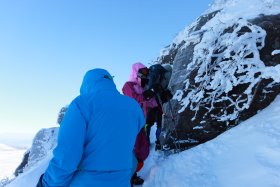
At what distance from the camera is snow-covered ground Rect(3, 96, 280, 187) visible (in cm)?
482

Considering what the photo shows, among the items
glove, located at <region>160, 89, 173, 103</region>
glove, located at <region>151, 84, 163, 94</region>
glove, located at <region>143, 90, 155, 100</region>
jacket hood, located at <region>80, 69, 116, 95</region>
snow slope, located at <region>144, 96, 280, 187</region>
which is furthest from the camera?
glove, located at <region>160, 89, 173, 103</region>


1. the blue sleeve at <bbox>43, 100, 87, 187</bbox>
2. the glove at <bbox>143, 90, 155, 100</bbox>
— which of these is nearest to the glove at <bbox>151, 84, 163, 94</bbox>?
the glove at <bbox>143, 90, 155, 100</bbox>

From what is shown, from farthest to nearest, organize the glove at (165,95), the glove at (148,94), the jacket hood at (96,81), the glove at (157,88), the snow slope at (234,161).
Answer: the glove at (165,95), the glove at (157,88), the glove at (148,94), the snow slope at (234,161), the jacket hood at (96,81)

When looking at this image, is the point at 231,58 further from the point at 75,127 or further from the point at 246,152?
the point at 75,127

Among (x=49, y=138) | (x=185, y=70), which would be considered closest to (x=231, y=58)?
(x=185, y=70)

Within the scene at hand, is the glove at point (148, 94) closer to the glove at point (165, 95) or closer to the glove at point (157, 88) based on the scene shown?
the glove at point (157, 88)

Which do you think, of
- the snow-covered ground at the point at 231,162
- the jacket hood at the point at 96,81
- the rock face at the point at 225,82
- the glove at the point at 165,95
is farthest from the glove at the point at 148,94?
the jacket hood at the point at 96,81

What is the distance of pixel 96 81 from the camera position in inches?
132

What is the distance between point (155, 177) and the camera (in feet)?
20.9

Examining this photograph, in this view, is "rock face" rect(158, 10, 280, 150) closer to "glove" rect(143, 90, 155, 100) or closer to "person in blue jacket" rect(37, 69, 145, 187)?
"glove" rect(143, 90, 155, 100)

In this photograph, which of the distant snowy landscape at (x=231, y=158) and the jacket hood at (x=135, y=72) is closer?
the distant snowy landscape at (x=231, y=158)

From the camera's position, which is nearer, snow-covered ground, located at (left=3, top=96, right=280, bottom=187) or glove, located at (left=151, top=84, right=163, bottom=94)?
snow-covered ground, located at (left=3, top=96, right=280, bottom=187)

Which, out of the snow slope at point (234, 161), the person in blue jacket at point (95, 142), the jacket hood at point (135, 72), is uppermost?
the person in blue jacket at point (95, 142)

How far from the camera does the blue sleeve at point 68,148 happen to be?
9.46 ft
